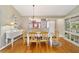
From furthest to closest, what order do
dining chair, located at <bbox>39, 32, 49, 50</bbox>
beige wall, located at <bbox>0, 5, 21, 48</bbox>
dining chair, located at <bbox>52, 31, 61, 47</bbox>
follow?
dining chair, located at <bbox>39, 32, 49, 50</bbox>, dining chair, located at <bbox>52, 31, 61, 47</bbox>, beige wall, located at <bbox>0, 5, 21, 48</bbox>

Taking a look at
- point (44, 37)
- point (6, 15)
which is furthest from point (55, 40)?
point (6, 15)

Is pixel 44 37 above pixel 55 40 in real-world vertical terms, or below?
above

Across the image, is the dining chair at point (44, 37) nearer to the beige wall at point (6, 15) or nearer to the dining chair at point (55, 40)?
the dining chair at point (55, 40)

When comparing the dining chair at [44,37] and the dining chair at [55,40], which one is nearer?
the dining chair at [55,40]

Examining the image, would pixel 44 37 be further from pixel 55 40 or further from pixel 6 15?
pixel 6 15

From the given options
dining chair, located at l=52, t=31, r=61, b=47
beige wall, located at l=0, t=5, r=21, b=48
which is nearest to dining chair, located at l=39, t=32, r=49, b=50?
dining chair, located at l=52, t=31, r=61, b=47

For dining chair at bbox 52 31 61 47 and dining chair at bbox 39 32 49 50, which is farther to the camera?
dining chair at bbox 39 32 49 50

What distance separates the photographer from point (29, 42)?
5.86 m

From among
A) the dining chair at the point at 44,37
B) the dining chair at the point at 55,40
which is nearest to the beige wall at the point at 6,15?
the dining chair at the point at 44,37

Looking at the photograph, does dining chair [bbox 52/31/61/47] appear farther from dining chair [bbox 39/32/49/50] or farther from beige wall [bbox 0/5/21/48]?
beige wall [bbox 0/5/21/48]
